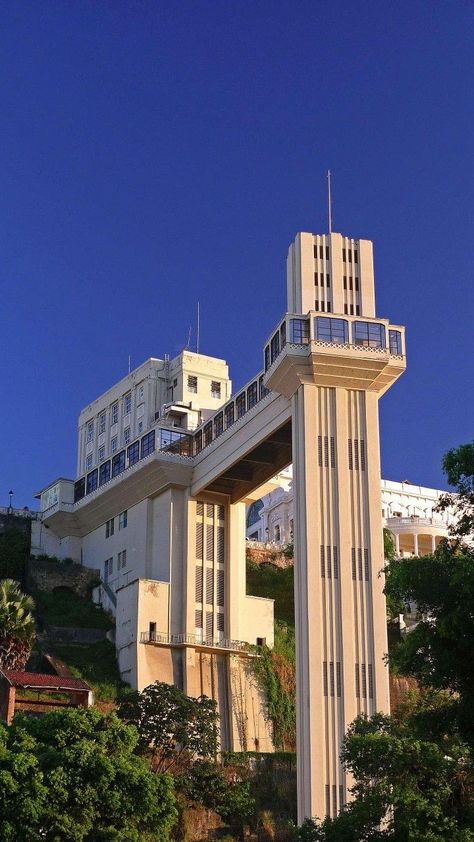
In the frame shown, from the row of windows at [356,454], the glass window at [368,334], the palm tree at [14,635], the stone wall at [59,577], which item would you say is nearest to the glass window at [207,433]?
the stone wall at [59,577]

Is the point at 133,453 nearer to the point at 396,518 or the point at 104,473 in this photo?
the point at 104,473

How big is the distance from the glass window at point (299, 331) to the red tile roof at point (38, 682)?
57.5 ft

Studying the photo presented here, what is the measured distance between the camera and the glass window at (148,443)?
223 ft

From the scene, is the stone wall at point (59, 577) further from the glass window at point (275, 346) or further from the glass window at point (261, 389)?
the glass window at point (275, 346)

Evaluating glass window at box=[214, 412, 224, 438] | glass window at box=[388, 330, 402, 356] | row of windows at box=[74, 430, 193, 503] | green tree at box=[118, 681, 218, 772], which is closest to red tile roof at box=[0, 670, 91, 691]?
green tree at box=[118, 681, 218, 772]

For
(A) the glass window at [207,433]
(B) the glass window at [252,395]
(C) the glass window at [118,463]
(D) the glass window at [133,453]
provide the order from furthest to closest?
1. (C) the glass window at [118,463]
2. (D) the glass window at [133,453]
3. (A) the glass window at [207,433]
4. (B) the glass window at [252,395]

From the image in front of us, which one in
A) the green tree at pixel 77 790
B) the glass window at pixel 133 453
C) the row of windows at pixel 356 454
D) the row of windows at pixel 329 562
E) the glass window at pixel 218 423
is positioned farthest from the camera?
the glass window at pixel 133 453

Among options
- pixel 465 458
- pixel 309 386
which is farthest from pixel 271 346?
pixel 465 458

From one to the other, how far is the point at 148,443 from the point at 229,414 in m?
6.50

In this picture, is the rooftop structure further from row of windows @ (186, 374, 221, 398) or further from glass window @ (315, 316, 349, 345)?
row of windows @ (186, 374, 221, 398)

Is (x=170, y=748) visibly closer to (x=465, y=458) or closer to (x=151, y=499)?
(x=151, y=499)

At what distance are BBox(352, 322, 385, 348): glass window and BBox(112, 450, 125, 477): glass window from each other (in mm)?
19671

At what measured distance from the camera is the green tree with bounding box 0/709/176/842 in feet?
116

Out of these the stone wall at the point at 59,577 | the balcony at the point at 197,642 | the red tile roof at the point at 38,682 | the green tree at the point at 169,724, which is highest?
the stone wall at the point at 59,577
